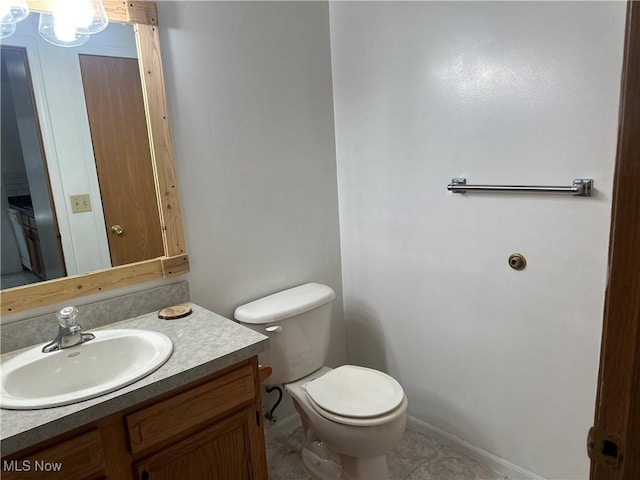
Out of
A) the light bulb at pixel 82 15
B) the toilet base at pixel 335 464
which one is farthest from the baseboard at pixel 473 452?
the light bulb at pixel 82 15

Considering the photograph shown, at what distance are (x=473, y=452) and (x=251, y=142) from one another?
65.6 inches

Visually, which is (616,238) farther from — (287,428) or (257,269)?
(287,428)

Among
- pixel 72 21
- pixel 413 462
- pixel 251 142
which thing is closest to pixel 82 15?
pixel 72 21

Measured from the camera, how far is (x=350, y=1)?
2016 millimetres

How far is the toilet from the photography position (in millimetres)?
1578

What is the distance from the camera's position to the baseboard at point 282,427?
2.11 meters

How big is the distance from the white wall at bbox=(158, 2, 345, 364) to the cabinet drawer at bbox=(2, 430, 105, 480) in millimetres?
773

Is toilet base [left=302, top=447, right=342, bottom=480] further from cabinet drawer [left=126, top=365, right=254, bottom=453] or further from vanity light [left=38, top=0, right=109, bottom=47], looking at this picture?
vanity light [left=38, top=0, right=109, bottom=47]

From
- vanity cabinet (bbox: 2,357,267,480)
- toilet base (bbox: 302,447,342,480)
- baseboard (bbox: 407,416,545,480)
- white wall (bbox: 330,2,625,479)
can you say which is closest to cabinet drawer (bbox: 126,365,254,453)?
vanity cabinet (bbox: 2,357,267,480)

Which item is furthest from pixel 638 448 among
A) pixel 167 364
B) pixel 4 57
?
pixel 4 57

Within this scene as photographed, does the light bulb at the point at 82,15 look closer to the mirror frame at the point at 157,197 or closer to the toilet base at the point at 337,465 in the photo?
the mirror frame at the point at 157,197

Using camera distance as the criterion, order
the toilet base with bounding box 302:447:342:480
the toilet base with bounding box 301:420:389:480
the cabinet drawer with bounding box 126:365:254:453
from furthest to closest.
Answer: the toilet base with bounding box 302:447:342:480
the toilet base with bounding box 301:420:389:480
the cabinet drawer with bounding box 126:365:254:453
